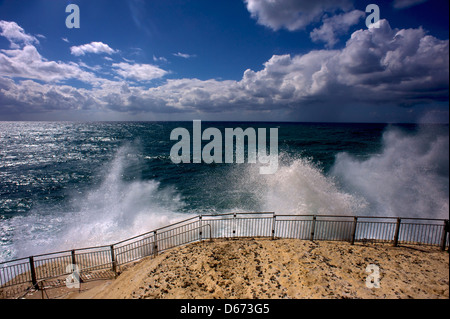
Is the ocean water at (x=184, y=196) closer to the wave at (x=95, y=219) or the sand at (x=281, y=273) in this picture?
the wave at (x=95, y=219)

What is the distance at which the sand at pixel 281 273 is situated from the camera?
720cm

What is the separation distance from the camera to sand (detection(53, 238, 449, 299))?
7.20m

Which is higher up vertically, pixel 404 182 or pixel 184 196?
pixel 404 182

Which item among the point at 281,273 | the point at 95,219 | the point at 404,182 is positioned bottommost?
the point at 95,219

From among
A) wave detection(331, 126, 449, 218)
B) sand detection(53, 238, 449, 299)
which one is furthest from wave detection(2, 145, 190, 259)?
wave detection(331, 126, 449, 218)

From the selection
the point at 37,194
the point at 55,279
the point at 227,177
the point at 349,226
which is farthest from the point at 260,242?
the point at 37,194

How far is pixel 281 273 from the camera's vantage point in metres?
8.12

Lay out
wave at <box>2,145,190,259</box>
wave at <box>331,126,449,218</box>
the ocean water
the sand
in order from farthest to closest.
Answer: wave at <box>331,126,449,218</box> < the ocean water < wave at <box>2,145,190,259</box> < the sand

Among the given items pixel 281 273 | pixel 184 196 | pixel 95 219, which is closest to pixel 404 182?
pixel 281 273

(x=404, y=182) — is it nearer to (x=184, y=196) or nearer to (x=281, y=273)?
(x=281, y=273)

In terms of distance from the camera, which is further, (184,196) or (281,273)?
(184,196)

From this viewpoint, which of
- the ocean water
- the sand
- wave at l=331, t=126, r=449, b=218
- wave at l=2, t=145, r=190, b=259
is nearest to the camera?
the sand

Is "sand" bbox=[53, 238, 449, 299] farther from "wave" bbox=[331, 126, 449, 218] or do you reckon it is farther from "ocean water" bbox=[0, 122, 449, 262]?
"wave" bbox=[331, 126, 449, 218]
